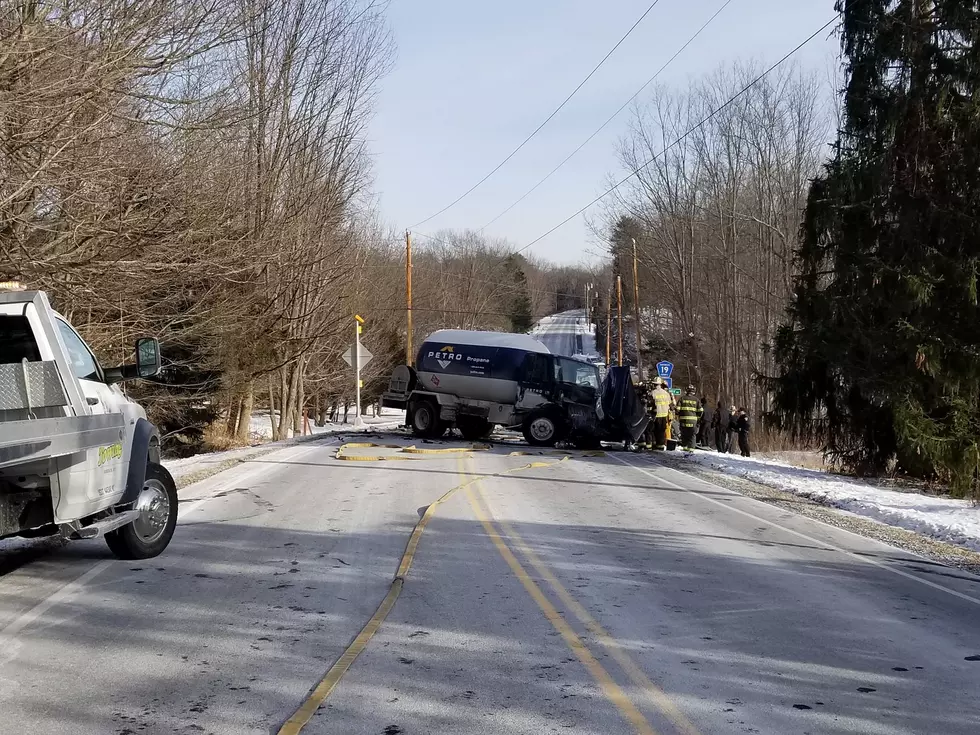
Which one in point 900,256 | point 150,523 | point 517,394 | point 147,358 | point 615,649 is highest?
point 900,256

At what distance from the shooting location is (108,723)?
15.8 feet

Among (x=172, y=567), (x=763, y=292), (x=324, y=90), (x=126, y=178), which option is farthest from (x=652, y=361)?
(x=172, y=567)

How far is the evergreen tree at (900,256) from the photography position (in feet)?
58.1

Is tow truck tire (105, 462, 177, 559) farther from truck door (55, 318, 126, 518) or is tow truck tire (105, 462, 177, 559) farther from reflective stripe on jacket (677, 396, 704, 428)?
reflective stripe on jacket (677, 396, 704, 428)

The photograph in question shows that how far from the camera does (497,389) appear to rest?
2739 centimetres

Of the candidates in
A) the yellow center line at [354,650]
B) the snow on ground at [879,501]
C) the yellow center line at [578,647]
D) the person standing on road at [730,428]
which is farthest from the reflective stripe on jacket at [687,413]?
the yellow center line at [578,647]

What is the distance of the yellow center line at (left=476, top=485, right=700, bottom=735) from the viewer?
5020 mm

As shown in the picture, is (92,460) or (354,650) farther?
(92,460)

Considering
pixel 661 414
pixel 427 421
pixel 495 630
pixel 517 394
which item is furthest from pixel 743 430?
pixel 495 630

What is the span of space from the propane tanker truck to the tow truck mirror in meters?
19.1

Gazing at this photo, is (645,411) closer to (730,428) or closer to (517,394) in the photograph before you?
(730,428)

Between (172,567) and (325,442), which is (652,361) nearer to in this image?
(325,442)

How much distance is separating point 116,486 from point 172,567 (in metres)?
1.01

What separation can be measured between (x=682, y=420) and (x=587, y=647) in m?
20.3
